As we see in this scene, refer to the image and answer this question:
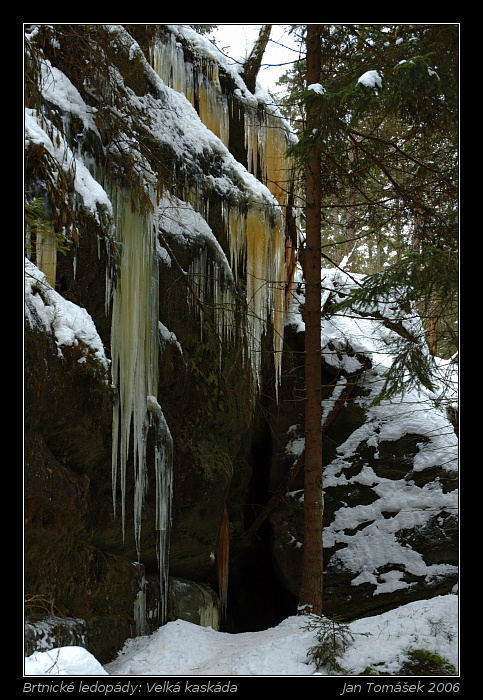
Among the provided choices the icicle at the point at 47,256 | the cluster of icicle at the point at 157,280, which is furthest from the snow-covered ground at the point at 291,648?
the icicle at the point at 47,256

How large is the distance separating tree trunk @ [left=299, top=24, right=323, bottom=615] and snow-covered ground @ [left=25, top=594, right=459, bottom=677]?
0.53 m

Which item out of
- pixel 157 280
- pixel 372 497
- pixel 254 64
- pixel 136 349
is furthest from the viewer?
pixel 372 497

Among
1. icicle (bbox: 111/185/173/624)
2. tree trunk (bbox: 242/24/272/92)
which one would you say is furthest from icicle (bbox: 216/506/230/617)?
tree trunk (bbox: 242/24/272/92)

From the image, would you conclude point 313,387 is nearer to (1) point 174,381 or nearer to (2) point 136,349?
(1) point 174,381

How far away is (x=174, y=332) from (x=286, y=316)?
3.99m

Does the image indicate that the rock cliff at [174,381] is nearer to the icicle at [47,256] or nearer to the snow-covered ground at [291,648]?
the icicle at [47,256]

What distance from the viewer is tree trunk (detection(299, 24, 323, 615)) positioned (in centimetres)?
716

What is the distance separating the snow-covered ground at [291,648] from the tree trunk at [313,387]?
526 mm

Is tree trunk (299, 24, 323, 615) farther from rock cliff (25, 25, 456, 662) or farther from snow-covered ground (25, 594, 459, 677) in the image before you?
rock cliff (25, 25, 456, 662)

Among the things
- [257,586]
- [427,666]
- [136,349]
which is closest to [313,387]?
[136,349]

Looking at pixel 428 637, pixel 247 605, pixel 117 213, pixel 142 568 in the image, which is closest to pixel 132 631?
pixel 142 568

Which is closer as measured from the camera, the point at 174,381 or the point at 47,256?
the point at 47,256

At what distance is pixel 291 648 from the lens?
5805mm

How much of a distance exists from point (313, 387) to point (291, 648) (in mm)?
3039
